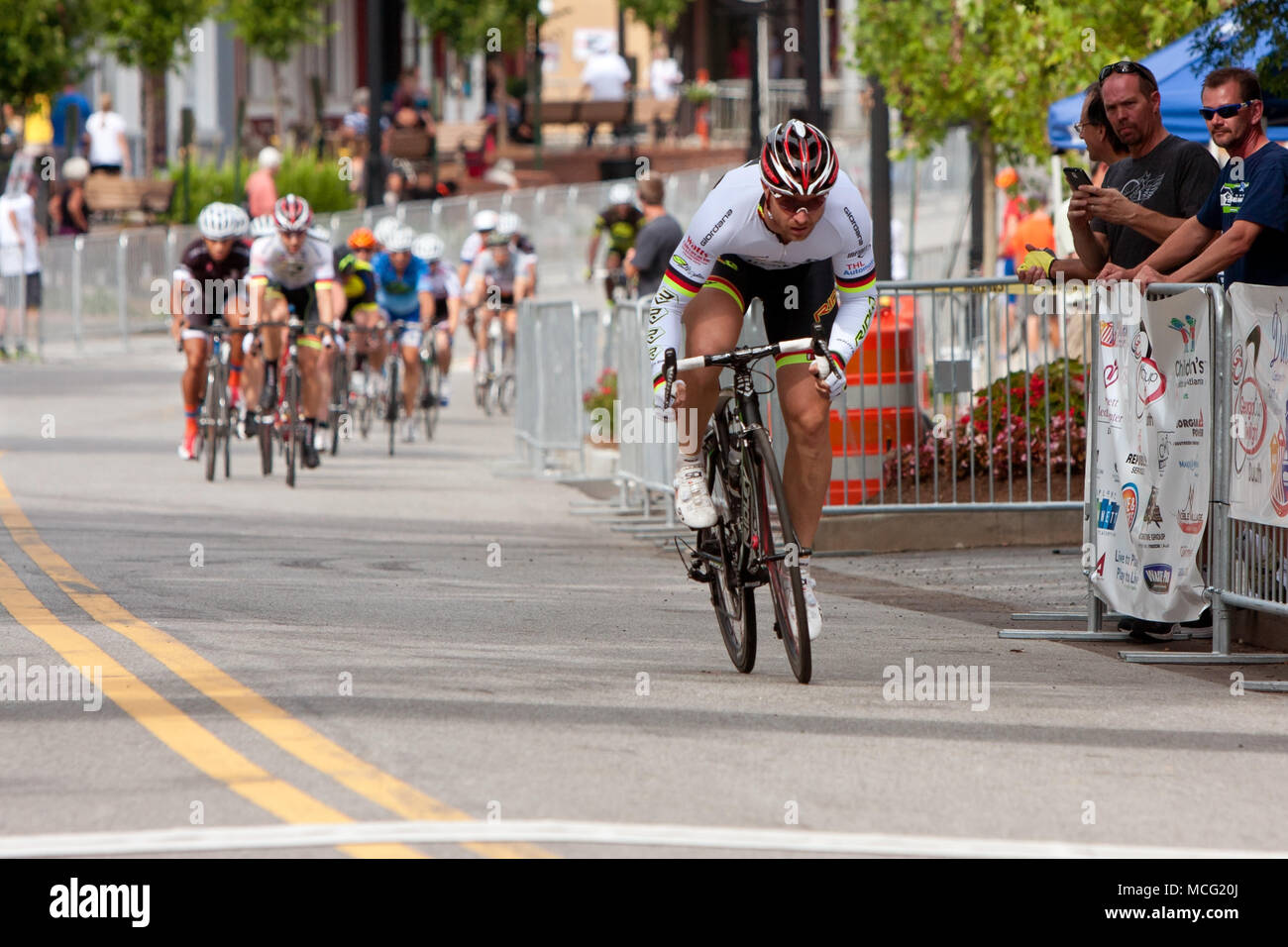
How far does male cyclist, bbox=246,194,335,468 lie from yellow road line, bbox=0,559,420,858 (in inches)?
319

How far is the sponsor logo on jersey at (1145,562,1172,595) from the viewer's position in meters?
9.40

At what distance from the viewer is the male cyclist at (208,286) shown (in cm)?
1783

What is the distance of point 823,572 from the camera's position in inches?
500

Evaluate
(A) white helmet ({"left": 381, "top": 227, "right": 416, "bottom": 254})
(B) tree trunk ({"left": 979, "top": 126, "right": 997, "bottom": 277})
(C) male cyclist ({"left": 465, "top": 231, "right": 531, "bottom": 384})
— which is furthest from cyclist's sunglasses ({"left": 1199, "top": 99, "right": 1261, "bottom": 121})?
(B) tree trunk ({"left": 979, "top": 126, "right": 997, "bottom": 277})

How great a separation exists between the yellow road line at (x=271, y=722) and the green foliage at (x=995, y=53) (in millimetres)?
10142

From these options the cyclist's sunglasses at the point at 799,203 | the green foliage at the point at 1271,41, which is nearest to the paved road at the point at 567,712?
the cyclist's sunglasses at the point at 799,203

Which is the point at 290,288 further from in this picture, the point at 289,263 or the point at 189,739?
the point at 189,739

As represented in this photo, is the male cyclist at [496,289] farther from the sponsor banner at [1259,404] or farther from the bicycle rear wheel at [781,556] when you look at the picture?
the bicycle rear wheel at [781,556]

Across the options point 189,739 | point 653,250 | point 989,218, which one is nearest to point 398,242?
point 653,250

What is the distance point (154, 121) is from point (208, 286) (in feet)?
80.1

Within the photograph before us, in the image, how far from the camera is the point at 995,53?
23594 mm

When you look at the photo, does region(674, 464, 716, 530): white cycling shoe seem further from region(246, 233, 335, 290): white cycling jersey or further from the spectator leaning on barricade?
region(246, 233, 335, 290): white cycling jersey
